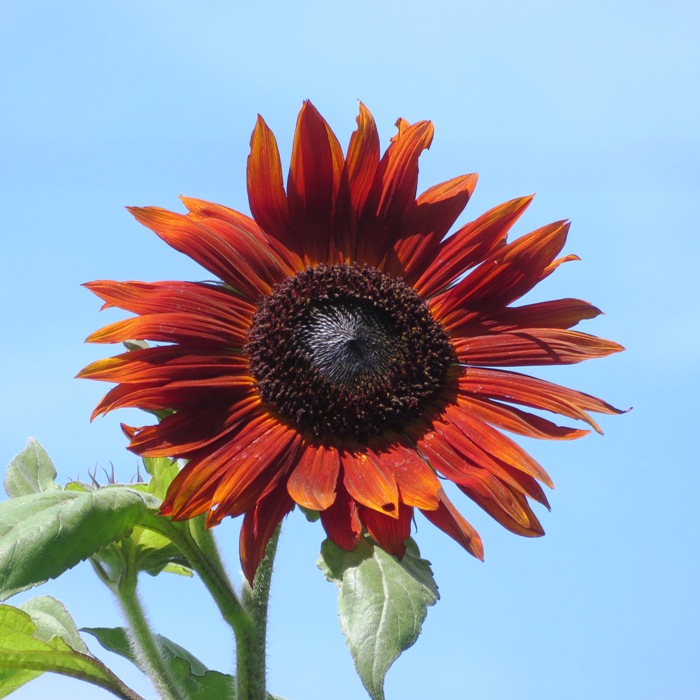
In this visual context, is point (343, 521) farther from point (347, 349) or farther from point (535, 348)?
point (535, 348)

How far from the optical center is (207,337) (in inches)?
100

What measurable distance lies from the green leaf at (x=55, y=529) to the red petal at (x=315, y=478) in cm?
34

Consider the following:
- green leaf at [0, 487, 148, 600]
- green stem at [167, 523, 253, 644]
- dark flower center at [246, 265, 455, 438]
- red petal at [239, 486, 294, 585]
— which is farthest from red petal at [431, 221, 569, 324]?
green leaf at [0, 487, 148, 600]

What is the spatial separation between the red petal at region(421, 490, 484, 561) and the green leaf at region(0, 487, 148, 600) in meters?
0.64

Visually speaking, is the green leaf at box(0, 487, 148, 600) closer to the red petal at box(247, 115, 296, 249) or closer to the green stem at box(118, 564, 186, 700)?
the green stem at box(118, 564, 186, 700)

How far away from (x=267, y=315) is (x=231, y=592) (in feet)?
2.47

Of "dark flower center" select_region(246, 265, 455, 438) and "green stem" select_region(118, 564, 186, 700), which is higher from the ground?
"dark flower center" select_region(246, 265, 455, 438)

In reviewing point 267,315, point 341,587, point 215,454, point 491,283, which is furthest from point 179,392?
point 491,283

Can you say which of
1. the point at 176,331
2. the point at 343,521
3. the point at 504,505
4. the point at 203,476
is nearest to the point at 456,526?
the point at 504,505

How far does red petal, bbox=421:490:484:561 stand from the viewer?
7.17 ft

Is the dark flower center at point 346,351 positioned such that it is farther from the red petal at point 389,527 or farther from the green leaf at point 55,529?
the green leaf at point 55,529

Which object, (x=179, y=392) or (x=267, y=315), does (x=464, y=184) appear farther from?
(x=179, y=392)

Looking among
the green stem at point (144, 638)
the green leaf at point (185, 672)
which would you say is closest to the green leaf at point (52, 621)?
the green leaf at point (185, 672)

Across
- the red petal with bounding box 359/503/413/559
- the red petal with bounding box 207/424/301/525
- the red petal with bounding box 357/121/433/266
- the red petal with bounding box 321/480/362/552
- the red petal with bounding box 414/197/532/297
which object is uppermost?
the red petal with bounding box 357/121/433/266
